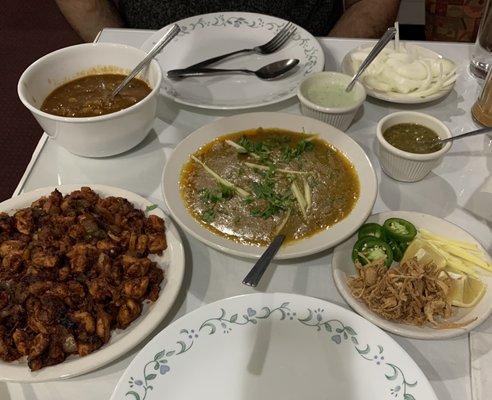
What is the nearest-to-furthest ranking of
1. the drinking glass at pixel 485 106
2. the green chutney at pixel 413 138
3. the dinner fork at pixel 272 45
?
the green chutney at pixel 413 138
the drinking glass at pixel 485 106
the dinner fork at pixel 272 45

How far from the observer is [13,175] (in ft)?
8.28

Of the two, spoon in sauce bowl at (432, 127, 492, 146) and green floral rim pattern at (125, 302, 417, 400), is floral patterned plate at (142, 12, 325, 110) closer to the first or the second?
spoon in sauce bowl at (432, 127, 492, 146)

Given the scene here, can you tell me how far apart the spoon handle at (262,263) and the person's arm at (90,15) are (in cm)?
152

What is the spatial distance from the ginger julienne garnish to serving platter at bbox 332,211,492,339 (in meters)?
0.02

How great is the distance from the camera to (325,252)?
4.09 feet

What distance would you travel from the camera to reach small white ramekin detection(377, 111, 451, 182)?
51.3 inches

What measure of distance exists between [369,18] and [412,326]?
4.91 ft

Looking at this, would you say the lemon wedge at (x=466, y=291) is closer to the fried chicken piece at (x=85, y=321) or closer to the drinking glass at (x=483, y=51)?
the fried chicken piece at (x=85, y=321)

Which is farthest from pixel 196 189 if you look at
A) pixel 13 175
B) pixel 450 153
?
pixel 13 175

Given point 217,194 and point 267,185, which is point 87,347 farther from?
point 267,185

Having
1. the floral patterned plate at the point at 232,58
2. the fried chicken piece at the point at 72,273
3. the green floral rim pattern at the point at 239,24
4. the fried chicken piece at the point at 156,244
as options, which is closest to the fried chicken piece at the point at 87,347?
the fried chicken piece at the point at 72,273

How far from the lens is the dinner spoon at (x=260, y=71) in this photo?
1.67m

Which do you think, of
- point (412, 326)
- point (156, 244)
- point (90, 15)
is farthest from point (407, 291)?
point (90, 15)

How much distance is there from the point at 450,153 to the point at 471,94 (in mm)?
326
